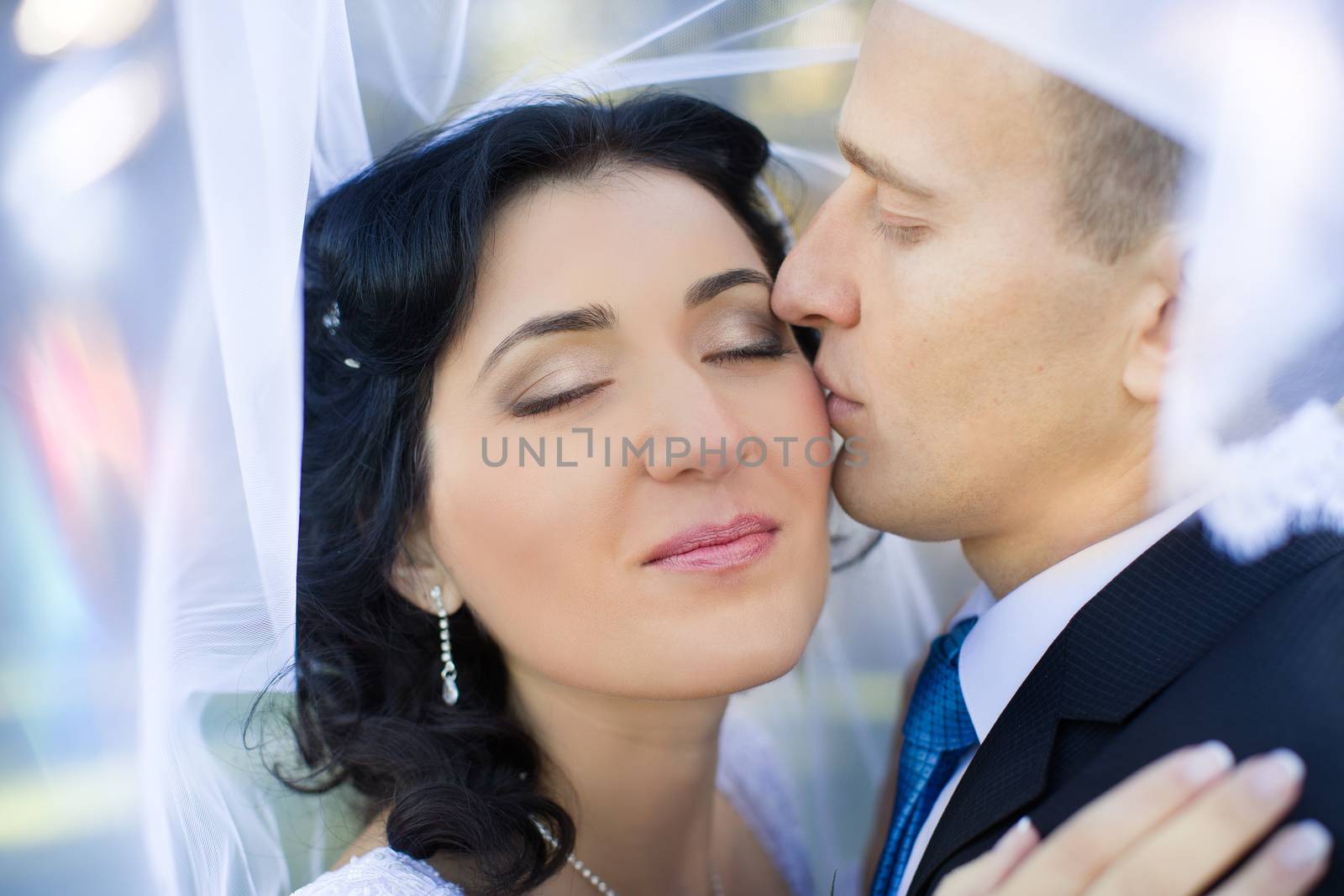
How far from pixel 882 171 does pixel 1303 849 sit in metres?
1.31

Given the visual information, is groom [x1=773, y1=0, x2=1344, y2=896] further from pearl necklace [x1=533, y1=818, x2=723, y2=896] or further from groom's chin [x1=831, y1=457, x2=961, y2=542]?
pearl necklace [x1=533, y1=818, x2=723, y2=896]

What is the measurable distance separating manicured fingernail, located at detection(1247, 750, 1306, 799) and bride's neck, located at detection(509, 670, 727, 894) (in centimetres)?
127

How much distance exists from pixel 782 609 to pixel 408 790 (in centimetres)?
84

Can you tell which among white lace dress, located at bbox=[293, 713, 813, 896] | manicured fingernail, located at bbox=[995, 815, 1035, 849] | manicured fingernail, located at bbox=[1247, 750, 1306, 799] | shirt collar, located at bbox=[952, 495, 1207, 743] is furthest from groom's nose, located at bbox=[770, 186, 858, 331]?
white lace dress, located at bbox=[293, 713, 813, 896]

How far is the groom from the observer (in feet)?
5.23

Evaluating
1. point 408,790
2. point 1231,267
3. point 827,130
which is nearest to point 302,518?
point 408,790

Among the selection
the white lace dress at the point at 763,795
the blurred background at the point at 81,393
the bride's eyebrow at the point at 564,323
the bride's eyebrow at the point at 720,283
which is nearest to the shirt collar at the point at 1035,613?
the bride's eyebrow at the point at 720,283

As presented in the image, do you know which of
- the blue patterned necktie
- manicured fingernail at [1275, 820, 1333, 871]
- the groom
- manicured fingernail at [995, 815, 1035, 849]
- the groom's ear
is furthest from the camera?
the blue patterned necktie

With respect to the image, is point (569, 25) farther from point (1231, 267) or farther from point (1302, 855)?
point (1302, 855)

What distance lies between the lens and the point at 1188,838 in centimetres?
125

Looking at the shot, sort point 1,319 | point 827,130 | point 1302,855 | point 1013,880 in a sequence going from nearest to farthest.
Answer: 1. point 1302,855
2. point 1013,880
3. point 1,319
4. point 827,130

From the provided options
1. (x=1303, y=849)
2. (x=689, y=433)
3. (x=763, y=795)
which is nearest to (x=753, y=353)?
(x=689, y=433)

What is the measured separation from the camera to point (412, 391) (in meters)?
2.19

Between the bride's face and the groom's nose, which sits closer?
the bride's face
